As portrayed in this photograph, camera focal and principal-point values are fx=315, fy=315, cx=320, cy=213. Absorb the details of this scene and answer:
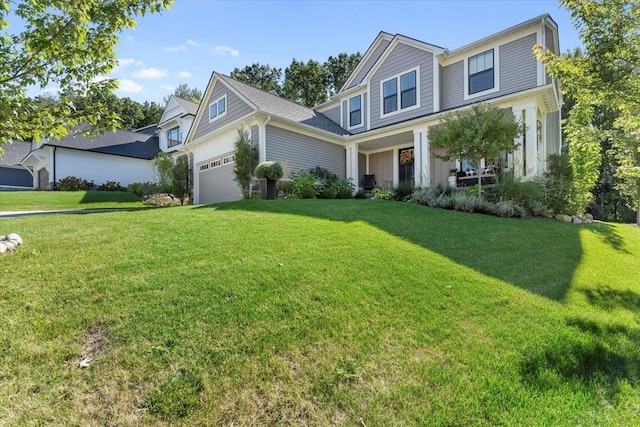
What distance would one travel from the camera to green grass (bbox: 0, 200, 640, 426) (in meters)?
2.08

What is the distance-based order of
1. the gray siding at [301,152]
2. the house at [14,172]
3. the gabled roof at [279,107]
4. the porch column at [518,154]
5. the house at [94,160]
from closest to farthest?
the porch column at [518,154], the gray siding at [301,152], the gabled roof at [279,107], the house at [94,160], the house at [14,172]

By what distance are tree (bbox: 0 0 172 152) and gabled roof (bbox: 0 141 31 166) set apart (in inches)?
1077

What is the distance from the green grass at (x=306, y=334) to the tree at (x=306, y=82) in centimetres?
3058

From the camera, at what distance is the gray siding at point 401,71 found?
13133mm

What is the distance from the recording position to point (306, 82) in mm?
32531

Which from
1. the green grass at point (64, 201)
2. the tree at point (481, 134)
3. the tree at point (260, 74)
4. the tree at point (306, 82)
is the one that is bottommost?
the green grass at point (64, 201)

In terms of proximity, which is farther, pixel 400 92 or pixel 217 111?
pixel 217 111

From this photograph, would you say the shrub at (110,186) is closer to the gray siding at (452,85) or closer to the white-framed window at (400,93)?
the white-framed window at (400,93)

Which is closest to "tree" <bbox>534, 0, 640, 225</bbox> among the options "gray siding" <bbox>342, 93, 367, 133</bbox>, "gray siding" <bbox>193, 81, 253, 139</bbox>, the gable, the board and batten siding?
the board and batten siding

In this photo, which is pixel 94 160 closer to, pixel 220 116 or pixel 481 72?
pixel 220 116

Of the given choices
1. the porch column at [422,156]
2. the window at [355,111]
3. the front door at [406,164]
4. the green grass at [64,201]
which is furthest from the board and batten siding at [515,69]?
the green grass at [64,201]

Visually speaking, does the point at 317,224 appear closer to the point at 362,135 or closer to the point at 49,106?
the point at 49,106

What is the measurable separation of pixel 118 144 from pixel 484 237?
23.6 metres

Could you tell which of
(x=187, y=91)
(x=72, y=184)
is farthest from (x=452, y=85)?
(x=187, y=91)
